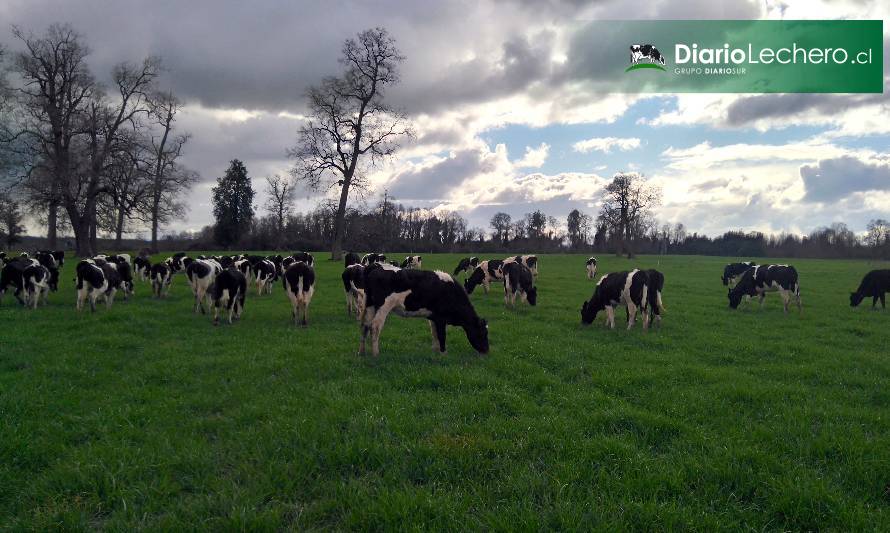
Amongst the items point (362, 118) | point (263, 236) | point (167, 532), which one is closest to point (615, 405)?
point (167, 532)

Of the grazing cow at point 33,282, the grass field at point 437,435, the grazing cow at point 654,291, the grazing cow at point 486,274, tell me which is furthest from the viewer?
the grazing cow at point 486,274

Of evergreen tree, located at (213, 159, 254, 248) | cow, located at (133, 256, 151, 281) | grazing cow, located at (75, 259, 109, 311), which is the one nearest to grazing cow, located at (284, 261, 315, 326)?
grazing cow, located at (75, 259, 109, 311)

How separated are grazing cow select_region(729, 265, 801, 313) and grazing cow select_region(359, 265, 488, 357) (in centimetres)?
1416

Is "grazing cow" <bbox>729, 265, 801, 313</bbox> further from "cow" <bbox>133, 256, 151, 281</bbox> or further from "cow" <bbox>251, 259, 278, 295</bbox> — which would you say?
"cow" <bbox>133, 256, 151, 281</bbox>

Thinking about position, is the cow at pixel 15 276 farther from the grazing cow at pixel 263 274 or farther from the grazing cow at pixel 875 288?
the grazing cow at pixel 875 288

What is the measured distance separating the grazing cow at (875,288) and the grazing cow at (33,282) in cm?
3034

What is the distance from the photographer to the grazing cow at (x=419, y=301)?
966cm

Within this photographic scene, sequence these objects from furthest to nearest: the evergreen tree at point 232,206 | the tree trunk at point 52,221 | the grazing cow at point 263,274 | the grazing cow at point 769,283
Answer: the evergreen tree at point 232,206
the tree trunk at point 52,221
the grazing cow at point 263,274
the grazing cow at point 769,283

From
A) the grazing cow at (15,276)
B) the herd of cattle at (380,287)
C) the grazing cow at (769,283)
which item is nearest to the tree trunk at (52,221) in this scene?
the herd of cattle at (380,287)

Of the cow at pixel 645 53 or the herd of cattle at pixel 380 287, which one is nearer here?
the herd of cattle at pixel 380 287

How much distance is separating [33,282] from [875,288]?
3113 centimetres

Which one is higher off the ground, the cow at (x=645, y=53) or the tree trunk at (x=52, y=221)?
the cow at (x=645, y=53)

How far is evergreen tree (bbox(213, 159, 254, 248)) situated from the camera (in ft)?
224

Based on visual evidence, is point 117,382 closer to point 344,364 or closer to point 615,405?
point 344,364
